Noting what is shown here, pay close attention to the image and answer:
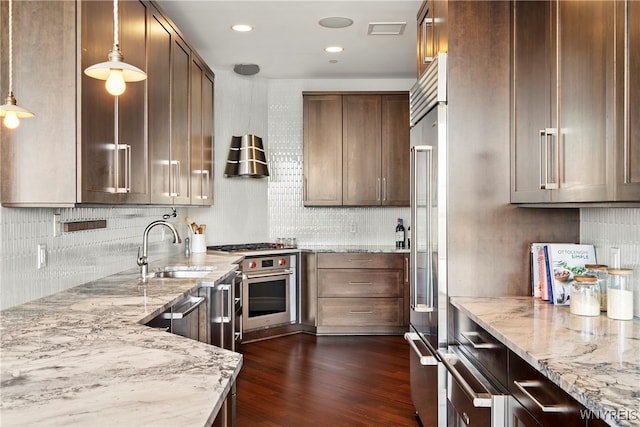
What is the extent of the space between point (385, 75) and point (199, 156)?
2398 mm

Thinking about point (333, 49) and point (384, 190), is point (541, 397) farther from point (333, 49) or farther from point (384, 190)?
point (384, 190)

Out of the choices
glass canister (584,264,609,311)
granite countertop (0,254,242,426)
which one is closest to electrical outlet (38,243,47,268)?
granite countertop (0,254,242,426)

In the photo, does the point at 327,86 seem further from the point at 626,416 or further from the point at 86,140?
the point at 626,416

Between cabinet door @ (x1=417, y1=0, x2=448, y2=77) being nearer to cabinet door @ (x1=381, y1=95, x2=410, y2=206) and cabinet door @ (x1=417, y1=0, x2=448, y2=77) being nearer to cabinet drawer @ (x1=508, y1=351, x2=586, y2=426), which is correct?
cabinet drawer @ (x1=508, y1=351, x2=586, y2=426)

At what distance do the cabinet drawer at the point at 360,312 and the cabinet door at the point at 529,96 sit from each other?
2.95 m

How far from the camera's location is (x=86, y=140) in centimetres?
223

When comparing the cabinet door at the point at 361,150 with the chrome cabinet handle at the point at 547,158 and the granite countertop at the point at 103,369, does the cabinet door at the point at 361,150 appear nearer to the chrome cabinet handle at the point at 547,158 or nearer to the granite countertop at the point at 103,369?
the chrome cabinet handle at the point at 547,158

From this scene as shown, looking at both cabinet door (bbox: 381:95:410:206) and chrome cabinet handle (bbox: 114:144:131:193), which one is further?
cabinet door (bbox: 381:95:410:206)

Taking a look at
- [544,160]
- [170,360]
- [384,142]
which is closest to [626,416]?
[170,360]

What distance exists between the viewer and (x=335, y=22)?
4.08m

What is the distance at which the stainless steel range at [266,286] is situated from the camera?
5.07 meters

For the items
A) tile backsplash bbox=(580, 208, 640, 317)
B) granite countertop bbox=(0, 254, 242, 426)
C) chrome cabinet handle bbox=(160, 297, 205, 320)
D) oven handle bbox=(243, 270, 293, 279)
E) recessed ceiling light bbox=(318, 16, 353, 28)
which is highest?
recessed ceiling light bbox=(318, 16, 353, 28)

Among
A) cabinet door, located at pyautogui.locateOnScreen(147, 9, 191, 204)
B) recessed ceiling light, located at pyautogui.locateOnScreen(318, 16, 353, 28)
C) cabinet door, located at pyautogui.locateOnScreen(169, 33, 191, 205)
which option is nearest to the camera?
cabinet door, located at pyautogui.locateOnScreen(147, 9, 191, 204)

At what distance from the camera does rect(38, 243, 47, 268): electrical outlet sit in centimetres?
244
